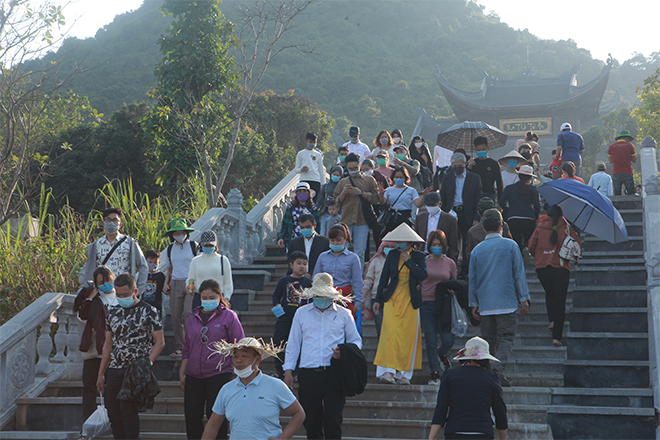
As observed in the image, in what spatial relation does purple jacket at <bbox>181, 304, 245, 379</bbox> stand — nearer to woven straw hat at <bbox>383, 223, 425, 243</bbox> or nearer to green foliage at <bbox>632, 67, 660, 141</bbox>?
woven straw hat at <bbox>383, 223, 425, 243</bbox>

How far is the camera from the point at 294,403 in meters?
4.27

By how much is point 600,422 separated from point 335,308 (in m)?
2.81

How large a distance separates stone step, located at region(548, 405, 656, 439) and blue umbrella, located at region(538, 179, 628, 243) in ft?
9.20

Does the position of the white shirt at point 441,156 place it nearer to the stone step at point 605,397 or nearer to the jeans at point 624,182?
the jeans at point 624,182

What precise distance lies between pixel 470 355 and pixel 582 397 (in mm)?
2904

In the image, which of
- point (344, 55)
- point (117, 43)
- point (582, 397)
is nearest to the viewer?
point (582, 397)

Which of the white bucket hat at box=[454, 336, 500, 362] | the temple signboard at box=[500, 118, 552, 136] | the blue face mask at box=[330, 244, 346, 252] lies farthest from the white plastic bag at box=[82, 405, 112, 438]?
the temple signboard at box=[500, 118, 552, 136]

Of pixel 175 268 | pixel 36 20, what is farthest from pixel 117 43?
pixel 175 268

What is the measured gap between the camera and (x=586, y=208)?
28.4 feet

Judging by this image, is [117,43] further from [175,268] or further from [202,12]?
[175,268]

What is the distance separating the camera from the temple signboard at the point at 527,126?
37781 mm

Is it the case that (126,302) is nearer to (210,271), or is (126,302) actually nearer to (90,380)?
(90,380)

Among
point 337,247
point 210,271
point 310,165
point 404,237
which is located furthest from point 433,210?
point 310,165

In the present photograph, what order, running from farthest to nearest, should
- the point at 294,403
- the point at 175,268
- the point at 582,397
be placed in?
the point at 175,268 → the point at 582,397 → the point at 294,403
